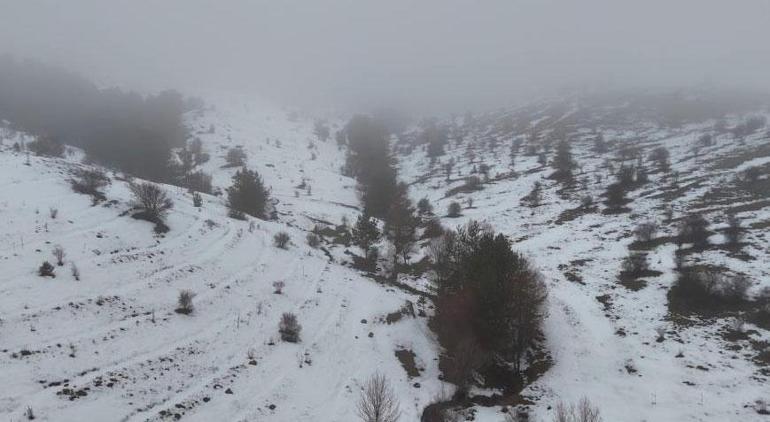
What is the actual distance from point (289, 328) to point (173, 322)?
576cm

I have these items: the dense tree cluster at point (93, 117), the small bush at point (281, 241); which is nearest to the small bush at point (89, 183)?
the small bush at point (281, 241)

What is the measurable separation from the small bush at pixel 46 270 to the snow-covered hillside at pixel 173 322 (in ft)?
0.90

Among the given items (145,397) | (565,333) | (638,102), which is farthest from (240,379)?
(638,102)

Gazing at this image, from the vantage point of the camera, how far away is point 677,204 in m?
58.8

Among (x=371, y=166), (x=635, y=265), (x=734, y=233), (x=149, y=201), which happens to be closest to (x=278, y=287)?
(x=149, y=201)

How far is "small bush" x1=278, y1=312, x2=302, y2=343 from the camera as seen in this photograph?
23.0 m

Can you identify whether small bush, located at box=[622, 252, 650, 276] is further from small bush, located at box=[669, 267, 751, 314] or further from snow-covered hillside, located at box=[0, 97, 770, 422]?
small bush, located at box=[669, 267, 751, 314]

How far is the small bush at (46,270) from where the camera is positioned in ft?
65.4

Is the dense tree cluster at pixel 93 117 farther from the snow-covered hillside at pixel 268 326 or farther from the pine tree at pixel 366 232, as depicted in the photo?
the pine tree at pixel 366 232

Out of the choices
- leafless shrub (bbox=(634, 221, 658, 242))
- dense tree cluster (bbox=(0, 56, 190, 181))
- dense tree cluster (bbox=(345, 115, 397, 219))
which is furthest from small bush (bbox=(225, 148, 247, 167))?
leafless shrub (bbox=(634, 221, 658, 242))

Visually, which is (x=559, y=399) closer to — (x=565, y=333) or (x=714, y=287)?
(x=565, y=333)

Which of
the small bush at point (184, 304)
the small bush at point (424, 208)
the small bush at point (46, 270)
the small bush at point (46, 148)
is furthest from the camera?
the small bush at point (424, 208)

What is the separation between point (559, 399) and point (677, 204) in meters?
49.4

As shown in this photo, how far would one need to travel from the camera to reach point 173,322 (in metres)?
20.9
